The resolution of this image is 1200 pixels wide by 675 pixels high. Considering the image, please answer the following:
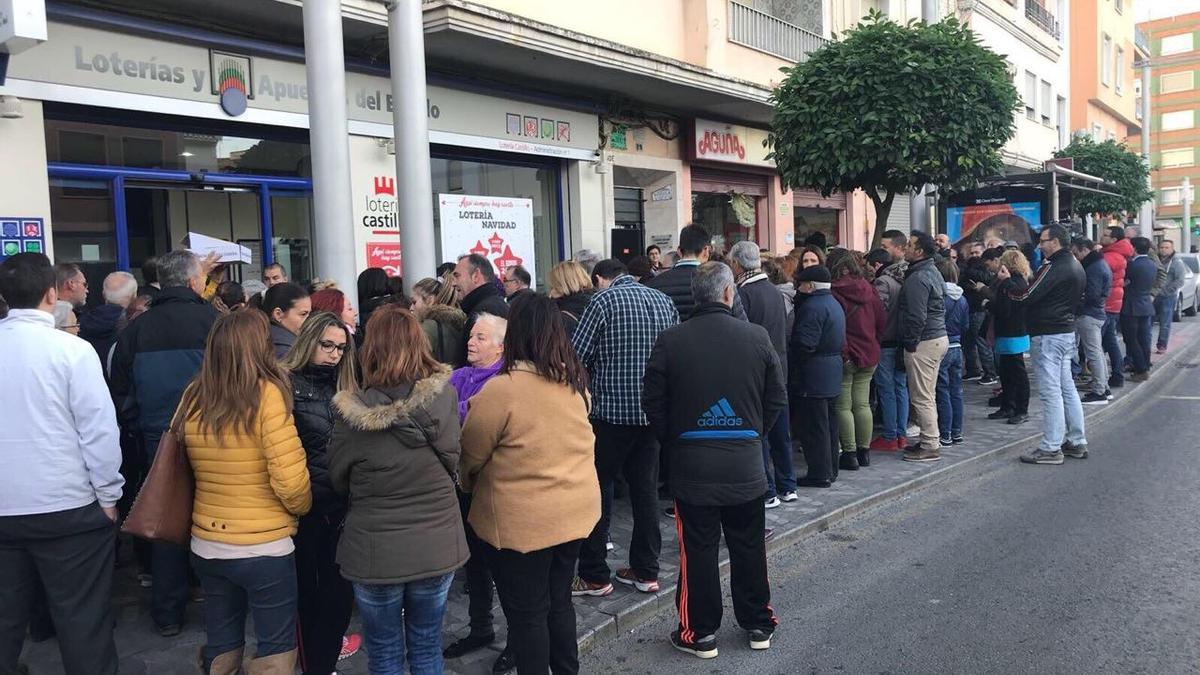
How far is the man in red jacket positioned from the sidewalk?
3.19 metres

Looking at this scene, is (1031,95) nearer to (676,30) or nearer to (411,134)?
(676,30)

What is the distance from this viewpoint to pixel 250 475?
3.41m

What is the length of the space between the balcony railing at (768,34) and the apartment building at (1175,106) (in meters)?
67.0

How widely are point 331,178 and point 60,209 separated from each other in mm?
2582

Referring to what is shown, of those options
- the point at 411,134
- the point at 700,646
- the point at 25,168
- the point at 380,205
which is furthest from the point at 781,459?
the point at 25,168

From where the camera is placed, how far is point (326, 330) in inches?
148

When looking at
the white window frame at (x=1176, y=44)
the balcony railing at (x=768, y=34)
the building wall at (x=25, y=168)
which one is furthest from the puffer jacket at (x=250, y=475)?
the white window frame at (x=1176, y=44)

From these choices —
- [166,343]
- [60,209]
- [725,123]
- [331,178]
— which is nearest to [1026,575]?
[166,343]

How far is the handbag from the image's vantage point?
3.44m

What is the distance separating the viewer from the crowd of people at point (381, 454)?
11.1ft

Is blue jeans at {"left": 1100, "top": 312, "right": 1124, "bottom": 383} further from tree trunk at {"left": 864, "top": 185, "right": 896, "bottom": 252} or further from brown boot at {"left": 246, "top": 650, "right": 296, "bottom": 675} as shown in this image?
brown boot at {"left": 246, "top": 650, "right": 296, "bottom": 675}

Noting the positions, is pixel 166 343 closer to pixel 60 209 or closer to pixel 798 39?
pixel 60 209

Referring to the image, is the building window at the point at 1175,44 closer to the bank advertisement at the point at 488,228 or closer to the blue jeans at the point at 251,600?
the bank advertisement at the point at 488,228

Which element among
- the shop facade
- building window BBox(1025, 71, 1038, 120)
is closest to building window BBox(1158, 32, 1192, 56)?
building window BBox(1025, 71, 1038, 120)
